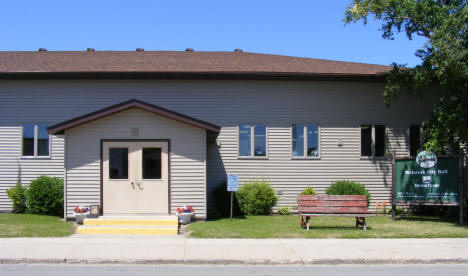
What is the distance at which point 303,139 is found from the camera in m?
17.8

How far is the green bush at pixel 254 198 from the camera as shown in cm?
1677

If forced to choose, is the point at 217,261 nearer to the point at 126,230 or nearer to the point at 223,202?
the point at 126,230

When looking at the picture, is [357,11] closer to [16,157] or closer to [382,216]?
[382,216]

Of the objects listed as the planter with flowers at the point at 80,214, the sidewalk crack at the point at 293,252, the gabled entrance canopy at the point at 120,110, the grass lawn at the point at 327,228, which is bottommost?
the sidewalk crack at the point at 293,252

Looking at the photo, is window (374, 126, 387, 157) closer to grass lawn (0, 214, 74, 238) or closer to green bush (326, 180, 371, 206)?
green bush (326, 180, 371, 206)

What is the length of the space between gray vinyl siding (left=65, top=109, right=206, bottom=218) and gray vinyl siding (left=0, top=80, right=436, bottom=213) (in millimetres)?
2370

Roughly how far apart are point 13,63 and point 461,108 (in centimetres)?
1633

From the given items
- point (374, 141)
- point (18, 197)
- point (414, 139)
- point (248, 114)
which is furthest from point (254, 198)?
point (18, 197)

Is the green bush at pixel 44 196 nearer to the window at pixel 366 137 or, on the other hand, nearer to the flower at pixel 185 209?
the flower at pixel 185 209

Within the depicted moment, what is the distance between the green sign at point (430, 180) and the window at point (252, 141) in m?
5.09

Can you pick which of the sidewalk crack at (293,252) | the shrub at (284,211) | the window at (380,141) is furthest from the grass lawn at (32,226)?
the window at (380,141)

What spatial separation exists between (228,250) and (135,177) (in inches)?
219

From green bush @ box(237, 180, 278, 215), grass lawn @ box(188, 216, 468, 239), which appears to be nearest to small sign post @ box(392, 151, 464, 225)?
grass lawn @ box(188, 216, 468, 239)

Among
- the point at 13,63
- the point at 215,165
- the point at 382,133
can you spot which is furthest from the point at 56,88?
the point at 382,133
